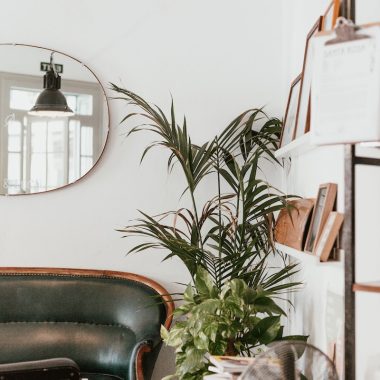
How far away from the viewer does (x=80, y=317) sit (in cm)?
305

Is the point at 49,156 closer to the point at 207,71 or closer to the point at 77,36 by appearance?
the point at 77,36

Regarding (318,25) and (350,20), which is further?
(318,25)

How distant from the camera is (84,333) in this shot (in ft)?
9.90

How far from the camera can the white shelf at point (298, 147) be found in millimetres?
2320

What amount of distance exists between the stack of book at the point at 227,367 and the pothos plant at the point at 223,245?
0.11m

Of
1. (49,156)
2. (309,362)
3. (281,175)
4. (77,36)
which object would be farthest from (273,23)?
(309,362)

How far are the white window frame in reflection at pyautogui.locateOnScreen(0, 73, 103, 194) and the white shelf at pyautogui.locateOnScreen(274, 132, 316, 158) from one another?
3.53 feet

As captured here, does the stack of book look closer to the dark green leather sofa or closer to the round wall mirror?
the dark green leather sofa

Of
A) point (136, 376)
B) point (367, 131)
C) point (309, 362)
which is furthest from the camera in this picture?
point (136, 376)

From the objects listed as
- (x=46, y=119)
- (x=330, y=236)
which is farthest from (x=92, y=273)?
(x=330, y=236)

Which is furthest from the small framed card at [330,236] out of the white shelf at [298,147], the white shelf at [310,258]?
the white shelf at [298,147]

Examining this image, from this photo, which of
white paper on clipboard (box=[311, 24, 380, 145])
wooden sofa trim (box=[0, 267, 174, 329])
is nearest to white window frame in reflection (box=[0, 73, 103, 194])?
wooden sofa trim (box=[0, 267, 174, 329])

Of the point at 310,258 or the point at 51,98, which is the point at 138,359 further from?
the point at 51,98

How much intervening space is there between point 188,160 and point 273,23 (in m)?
1.11
